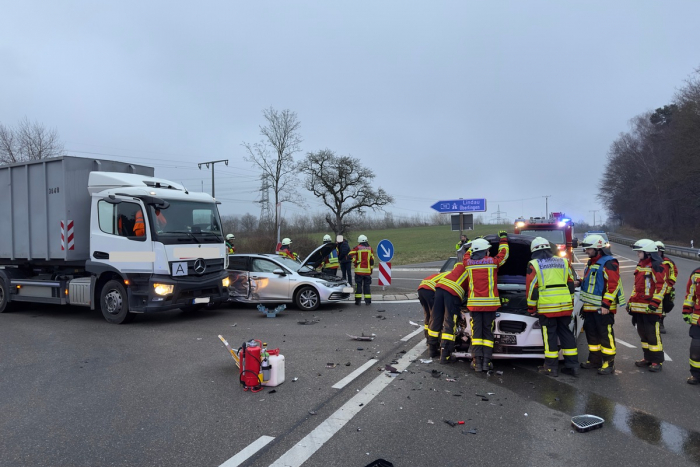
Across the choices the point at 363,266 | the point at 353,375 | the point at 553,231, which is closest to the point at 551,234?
the point at 553,231

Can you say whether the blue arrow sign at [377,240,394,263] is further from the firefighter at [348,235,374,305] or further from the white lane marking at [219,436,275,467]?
the white lane marking at [219,436,275,467]

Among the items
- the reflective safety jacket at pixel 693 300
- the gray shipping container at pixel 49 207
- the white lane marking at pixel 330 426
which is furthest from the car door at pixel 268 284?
the reflective safety jacket at pixel 693 300

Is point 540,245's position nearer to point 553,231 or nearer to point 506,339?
point 506,339

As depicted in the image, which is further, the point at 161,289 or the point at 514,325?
the point at 161,289

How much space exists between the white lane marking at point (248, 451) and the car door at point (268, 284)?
7246mm

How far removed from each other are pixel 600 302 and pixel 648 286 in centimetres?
76

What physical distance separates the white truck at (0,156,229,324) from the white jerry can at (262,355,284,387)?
4.48 meters

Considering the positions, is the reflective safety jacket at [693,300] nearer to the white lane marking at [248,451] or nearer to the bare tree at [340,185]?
the white lane marking at [248,451]

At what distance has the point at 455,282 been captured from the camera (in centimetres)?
619

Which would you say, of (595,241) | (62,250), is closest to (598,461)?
(595,241)

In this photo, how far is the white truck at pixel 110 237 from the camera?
904cm

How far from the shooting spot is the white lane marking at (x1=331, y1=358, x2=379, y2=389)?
5379 mm

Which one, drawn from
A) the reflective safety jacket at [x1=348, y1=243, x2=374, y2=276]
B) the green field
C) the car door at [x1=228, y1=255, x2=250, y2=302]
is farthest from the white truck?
the green field

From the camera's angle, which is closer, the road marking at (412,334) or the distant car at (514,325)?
the distant car at (514,325)
